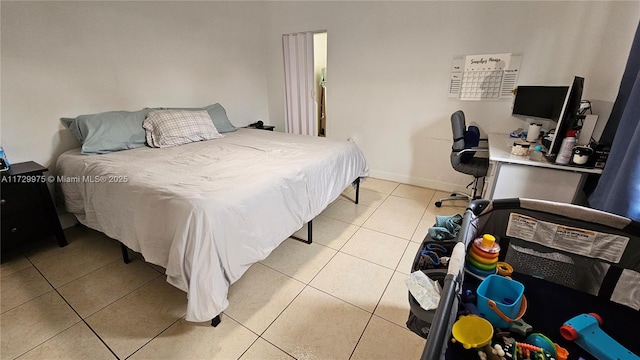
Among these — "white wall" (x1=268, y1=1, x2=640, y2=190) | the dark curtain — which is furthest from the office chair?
the dark curtain

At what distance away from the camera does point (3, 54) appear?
1.92m

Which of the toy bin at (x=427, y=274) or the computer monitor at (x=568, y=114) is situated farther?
the computer monitor at (x=568, y=114)

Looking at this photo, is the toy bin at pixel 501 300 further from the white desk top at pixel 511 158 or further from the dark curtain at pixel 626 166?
the white desk top at pixel 511 158

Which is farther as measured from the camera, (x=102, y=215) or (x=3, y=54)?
(x=3, y=54)

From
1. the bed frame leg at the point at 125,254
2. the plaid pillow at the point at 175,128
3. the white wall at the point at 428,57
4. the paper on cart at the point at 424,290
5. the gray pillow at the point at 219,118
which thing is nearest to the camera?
the paper on cart at the point at 424,290

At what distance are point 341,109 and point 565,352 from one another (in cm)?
340

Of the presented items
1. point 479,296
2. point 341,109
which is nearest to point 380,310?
point 479,296

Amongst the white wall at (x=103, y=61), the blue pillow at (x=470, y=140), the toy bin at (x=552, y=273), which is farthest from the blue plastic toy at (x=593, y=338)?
the white wall at (x=103, y=61)

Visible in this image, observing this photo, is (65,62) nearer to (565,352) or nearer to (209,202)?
(209,202)

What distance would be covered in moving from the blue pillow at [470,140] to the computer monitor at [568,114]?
2.47ft

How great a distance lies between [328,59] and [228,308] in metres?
3.24

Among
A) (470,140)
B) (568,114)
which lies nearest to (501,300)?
(568,114)

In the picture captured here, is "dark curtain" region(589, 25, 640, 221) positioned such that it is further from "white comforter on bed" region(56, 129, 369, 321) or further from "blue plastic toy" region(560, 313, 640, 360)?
"white comforter on bed" region(56, 129, 369, 321)

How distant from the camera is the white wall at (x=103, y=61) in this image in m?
2.01
